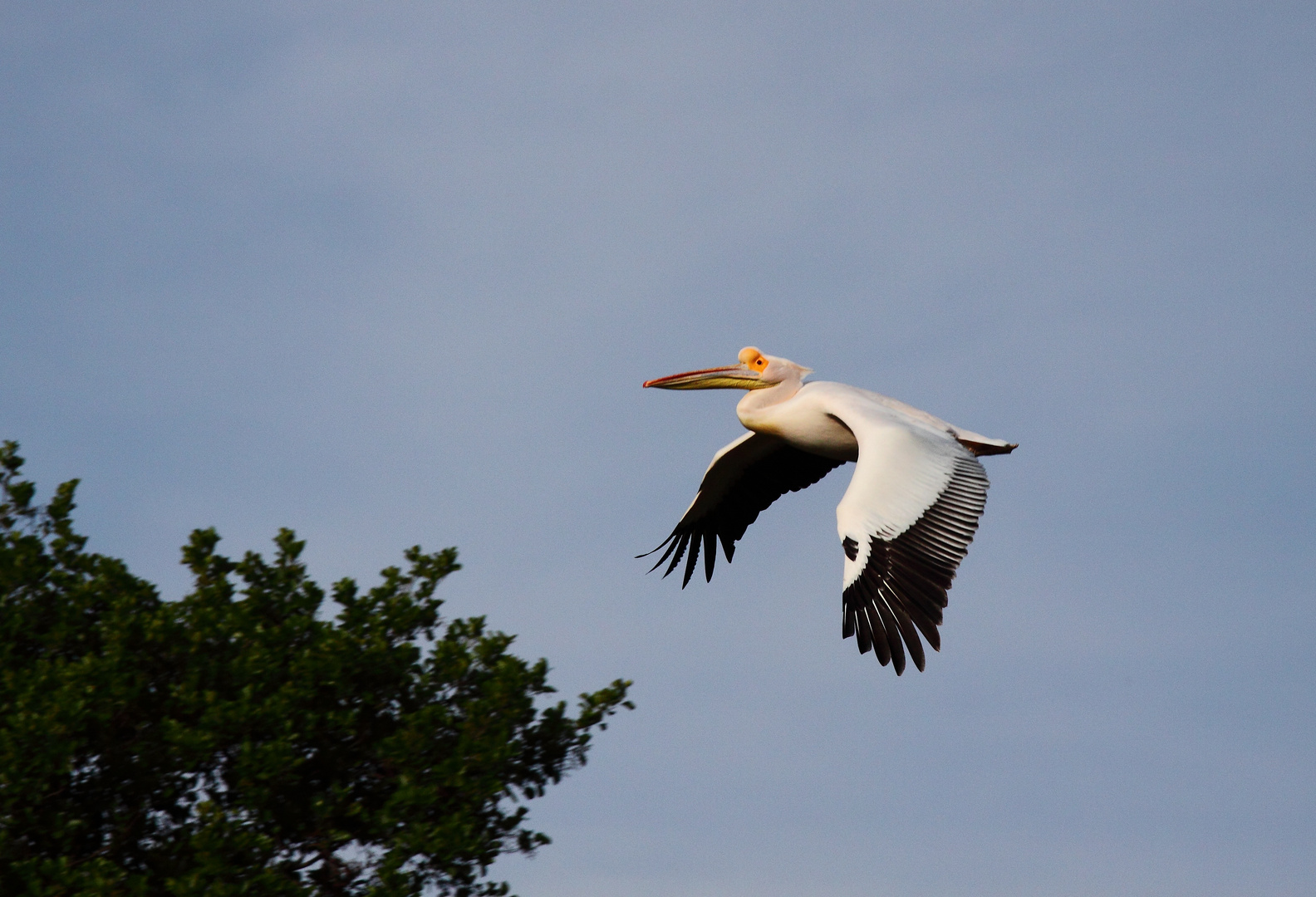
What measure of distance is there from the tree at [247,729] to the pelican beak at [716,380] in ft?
7.63

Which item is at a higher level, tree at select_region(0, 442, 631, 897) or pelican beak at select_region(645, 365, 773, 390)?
pelican beak at select_region(645, 365, 773, 390)

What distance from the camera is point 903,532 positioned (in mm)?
10031

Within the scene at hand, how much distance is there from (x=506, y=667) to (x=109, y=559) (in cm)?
346

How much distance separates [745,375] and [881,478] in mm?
2626

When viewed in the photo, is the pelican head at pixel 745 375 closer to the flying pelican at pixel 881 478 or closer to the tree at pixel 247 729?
the flying pelican at pixel 881 478

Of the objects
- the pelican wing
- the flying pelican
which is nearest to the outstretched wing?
the flying pelican

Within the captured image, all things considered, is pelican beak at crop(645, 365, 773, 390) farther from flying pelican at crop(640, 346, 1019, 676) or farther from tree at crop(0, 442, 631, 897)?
tree at crop(0, 442, 631, 897)

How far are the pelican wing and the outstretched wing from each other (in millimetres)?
2852

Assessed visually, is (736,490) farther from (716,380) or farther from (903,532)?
(903,532)

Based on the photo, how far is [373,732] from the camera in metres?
12.4

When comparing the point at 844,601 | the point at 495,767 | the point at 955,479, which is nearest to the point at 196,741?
the point at 495,767

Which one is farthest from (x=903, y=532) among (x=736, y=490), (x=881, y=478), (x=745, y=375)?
(x=736, y=490)

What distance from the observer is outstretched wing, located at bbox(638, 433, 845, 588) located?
13.7 m

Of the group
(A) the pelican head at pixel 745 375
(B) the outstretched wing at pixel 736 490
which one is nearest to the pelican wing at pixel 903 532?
(A) the pelican head at pixel 745 375
